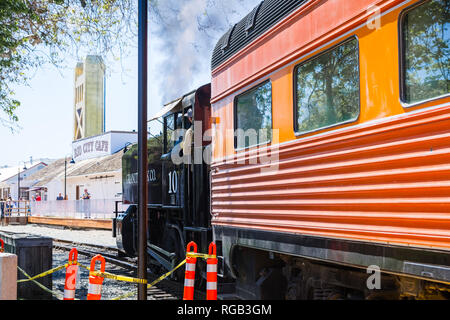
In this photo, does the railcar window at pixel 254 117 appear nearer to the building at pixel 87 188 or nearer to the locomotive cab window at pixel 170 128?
the locomotive cab window at pixel 170 128

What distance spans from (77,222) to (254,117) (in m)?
25.9

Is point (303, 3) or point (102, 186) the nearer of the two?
point (303, 3)

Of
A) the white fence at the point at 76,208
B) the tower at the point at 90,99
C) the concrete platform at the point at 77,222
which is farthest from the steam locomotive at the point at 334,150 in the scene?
the tower at the point at 90,99

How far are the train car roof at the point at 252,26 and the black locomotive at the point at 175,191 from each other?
5.27 feet

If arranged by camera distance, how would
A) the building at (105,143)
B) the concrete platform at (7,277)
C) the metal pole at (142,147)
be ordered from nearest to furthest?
the concrete platform at (7,277)
the metal pole at (142,147)
the building at (105,143)

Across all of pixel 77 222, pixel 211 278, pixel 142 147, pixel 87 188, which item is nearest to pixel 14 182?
pixel 87 188

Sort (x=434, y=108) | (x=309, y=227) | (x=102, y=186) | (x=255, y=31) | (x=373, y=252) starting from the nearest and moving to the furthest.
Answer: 1. (x=434, y=108)
2. (x=373, y=252)
3. (x=309, y=227)
4. (x=255, y=31)
5. (x=102, y=186)

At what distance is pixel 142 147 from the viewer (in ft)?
16.0

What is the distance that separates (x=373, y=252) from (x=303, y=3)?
239 cm

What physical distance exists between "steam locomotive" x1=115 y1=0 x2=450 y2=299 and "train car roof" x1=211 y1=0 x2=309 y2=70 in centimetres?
2

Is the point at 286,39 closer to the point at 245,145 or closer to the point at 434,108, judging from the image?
the point at 245,145

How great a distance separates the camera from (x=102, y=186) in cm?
3769

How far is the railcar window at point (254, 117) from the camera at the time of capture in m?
5.73
